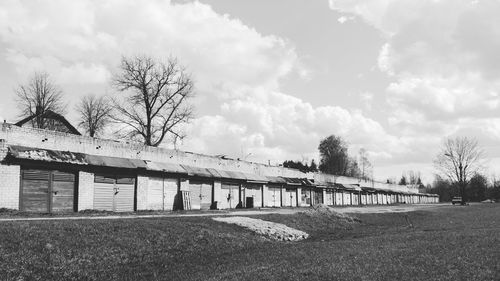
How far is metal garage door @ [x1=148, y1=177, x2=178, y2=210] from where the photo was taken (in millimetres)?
35031

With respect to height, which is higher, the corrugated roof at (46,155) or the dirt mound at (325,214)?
the corrugated roof at (46,155)

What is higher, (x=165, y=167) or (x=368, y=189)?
(x=165, y=167)

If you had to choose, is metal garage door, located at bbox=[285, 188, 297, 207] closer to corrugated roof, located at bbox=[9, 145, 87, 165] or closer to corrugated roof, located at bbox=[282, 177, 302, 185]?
corrugated roof, located at bbox=[282, 177, 302, 185]

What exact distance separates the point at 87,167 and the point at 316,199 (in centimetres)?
4175

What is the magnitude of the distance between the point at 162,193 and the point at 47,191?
10.3m

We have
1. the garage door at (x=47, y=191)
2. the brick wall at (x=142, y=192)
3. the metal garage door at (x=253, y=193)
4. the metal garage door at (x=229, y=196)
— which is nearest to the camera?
the garage door at (x=47, y=191)

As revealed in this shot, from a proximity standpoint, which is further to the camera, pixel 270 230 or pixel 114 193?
pixel 114 193

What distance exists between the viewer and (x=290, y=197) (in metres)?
57.8

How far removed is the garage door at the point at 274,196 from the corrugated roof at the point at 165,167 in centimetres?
1678

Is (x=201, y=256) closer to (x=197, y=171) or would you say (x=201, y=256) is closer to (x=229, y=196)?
(x=197, y=171)

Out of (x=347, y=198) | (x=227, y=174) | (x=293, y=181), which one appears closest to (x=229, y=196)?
(x=227, y=174)

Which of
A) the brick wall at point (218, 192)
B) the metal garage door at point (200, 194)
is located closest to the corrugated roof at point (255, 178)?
the brick wall at point (218, 192)

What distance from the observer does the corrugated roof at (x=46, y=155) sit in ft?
83.0

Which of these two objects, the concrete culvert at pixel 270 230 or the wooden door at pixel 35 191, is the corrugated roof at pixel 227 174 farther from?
the concrete culvert at pixel 270 230
